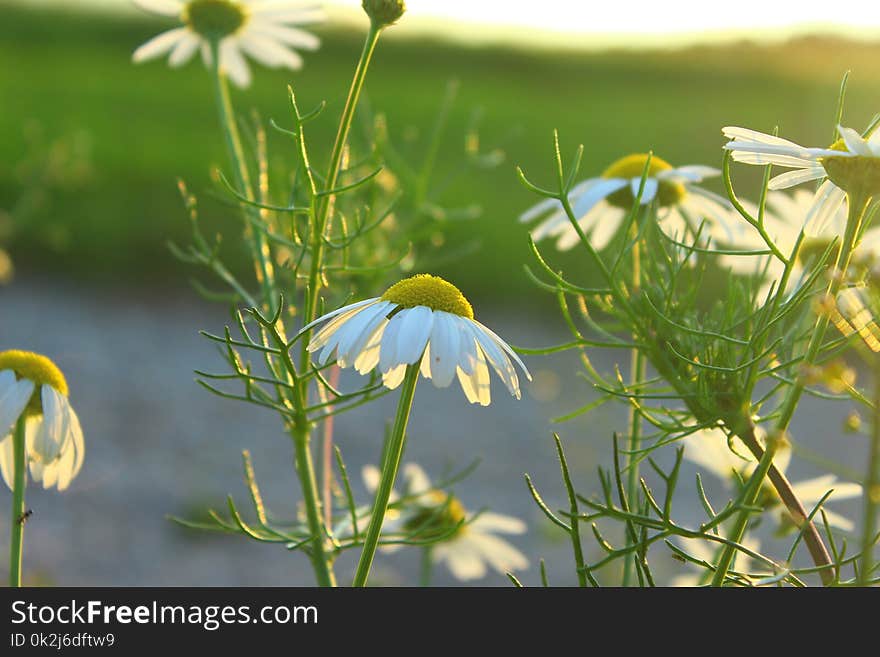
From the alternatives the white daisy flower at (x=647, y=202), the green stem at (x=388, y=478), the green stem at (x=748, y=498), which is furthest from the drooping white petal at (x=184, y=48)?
the green stem at (x=748, y=498)

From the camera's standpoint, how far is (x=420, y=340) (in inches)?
20.0

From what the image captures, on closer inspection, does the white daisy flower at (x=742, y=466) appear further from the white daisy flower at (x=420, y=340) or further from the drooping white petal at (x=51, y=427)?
the drooping white petal at (x=51, y=427)

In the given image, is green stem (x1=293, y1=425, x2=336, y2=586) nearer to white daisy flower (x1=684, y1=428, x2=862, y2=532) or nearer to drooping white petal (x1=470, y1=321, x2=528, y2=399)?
drooping white petal (x1=470, y1=321, x2=528, y2=399)

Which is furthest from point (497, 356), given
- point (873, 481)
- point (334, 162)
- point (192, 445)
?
point (192, 445)

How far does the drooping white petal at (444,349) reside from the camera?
498mm

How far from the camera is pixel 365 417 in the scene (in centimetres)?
443

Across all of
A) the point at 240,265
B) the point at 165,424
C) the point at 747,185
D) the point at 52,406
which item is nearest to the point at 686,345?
the point at 52,406

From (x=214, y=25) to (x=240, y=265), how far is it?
421cm

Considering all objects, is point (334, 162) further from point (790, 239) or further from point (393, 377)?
point (790, 239)

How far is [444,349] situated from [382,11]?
0.69 feet

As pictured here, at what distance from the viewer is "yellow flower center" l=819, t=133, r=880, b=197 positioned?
1.54 feet
